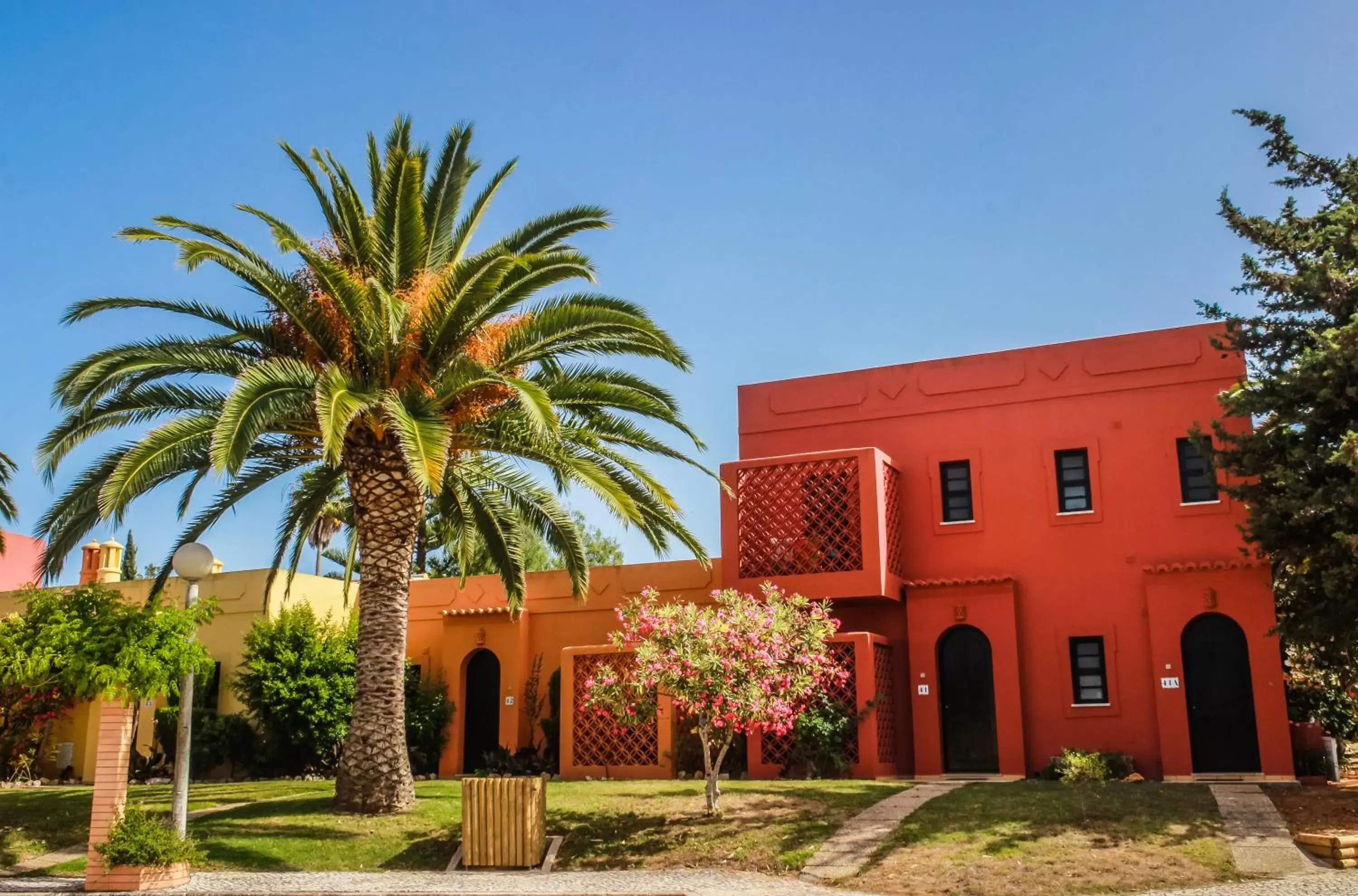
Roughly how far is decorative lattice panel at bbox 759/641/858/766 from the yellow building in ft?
32.1

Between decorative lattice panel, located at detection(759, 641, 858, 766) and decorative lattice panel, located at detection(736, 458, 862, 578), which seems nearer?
decorative lattice panel, located at detection(759, 641, 858, 766)

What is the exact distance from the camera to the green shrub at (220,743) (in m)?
23.8

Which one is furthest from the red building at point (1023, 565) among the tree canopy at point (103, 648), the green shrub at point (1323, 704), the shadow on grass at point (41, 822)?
the tree canopy at point (103, 648)

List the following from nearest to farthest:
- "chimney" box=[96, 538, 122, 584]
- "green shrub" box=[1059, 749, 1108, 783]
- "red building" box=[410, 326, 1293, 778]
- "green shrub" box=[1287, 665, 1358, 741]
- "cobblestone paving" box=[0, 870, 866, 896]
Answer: "cobblestone paving" box=[0, 870, 866, 896] < "green shrub" box=[1059, 749, 1108, 783] < "red building" box=[410, 326, 1293, 778] < "green shrub" box=[1287, 665, 1358, 741] < "chimney" box=[96, 538, 122, 584]

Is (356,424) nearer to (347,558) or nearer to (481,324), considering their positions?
(481,324)

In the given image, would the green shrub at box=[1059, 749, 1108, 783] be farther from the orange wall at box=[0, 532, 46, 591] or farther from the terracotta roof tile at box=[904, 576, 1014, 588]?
the orange wall at box=[0, 532, 46, 591]

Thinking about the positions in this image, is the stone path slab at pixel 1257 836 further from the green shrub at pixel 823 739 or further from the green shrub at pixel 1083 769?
the green shrub at pixel 823 739

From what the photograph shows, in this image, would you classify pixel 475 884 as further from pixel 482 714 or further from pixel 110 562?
pixel 110 562

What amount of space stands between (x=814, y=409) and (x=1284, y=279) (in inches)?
333

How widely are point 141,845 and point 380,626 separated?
403cm

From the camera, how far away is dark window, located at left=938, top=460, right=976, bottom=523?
70.5ft

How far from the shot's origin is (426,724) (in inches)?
916

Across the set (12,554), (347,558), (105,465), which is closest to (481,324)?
(105,465)

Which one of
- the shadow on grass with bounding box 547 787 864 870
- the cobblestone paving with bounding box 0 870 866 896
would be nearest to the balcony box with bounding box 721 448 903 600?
the shadow on grass with bounding box 547 787 864 870
